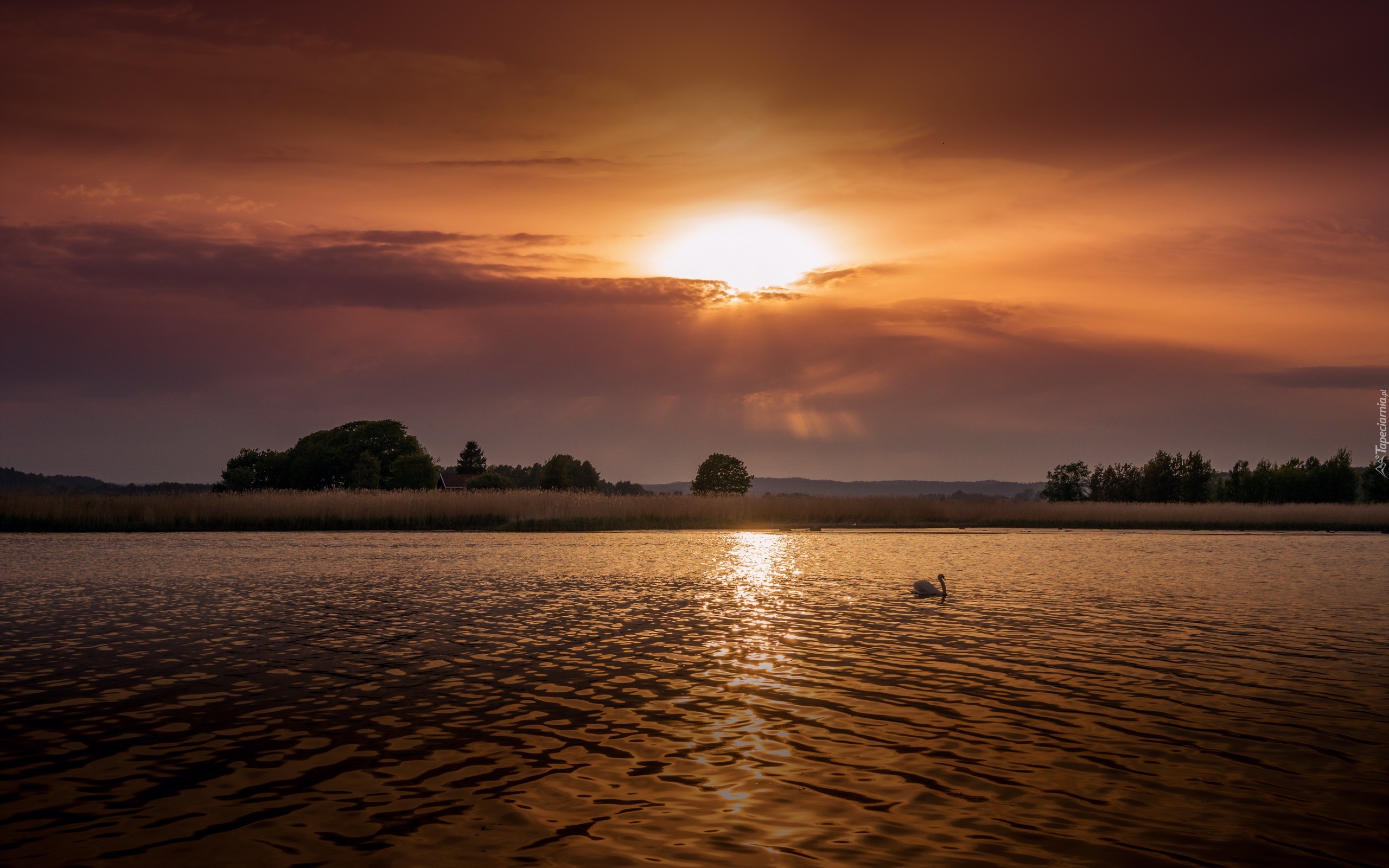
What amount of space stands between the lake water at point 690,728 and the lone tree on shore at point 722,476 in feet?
391

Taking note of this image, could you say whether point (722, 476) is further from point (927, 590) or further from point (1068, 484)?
point (927, 590)

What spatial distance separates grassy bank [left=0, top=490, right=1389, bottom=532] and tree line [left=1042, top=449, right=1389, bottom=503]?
20.5 meters

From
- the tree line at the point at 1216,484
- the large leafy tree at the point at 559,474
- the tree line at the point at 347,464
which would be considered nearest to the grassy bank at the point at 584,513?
the tree line at the point at 1216,484

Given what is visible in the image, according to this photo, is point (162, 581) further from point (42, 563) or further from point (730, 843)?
point (730, 843)

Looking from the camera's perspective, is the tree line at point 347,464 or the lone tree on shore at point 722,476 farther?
the lone tree on shore at point 722,476

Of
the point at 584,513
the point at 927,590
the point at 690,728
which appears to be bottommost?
the point at 690,728

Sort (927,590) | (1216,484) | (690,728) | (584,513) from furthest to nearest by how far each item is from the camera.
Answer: (1216,484), (584,513), (927,590), (690,728)

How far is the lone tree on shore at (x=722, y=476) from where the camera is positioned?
141 metres

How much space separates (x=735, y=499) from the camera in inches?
2184

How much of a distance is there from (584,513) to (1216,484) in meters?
82.7

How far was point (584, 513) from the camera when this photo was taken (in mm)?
50781

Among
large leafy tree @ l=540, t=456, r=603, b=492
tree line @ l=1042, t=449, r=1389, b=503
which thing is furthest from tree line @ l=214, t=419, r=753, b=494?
tree line @ l=1042, t=449, r=1389, b=503

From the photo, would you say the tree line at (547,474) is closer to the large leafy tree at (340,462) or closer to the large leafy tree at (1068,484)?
the large leafy tree at (340,462)

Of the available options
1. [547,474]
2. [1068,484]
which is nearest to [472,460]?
[547,474]
